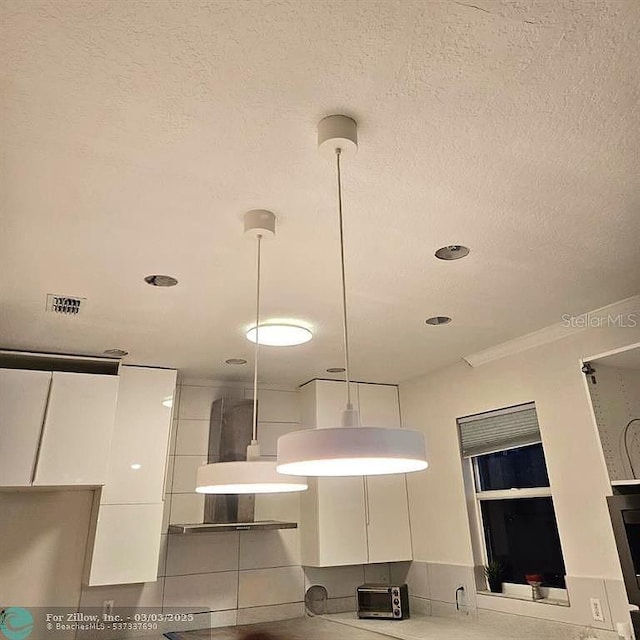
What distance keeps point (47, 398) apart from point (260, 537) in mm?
1848

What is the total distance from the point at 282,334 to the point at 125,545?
5.49 ft

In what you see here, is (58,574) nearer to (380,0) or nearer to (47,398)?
(47,398)

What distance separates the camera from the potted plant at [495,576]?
10.9 feet

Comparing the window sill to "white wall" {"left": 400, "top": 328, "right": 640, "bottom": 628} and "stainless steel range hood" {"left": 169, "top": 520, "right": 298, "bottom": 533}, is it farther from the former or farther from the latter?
"stainless steel range hood" {"left": 169, "top": 520, "right": 298, "bottom": 533}

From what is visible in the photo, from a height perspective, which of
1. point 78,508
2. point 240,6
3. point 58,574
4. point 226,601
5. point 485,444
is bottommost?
point 226,601

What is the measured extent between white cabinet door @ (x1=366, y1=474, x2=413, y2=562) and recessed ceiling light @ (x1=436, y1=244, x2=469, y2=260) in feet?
7.68

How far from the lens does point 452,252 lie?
2.12 m

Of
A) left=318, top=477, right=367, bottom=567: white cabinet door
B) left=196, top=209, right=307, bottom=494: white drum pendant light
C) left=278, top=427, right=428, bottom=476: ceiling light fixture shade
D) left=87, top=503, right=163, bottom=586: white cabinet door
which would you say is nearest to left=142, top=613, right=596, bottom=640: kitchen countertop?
left=318, top=477, right=367, bottom=567: white cabinet door

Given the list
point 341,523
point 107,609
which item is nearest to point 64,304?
point 107,609

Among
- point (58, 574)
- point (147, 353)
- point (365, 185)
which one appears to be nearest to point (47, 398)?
point (147, 353)

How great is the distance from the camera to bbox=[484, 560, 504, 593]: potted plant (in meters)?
3.31

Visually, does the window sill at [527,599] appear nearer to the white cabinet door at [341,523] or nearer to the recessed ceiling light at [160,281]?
the white cabinet door at [341,523]

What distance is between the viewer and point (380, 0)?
3.54 feet

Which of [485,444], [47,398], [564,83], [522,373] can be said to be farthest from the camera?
[485,444]
